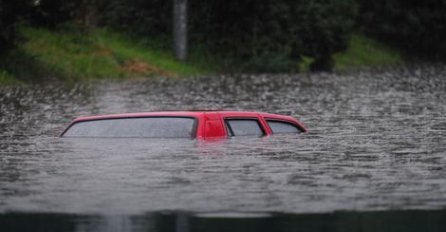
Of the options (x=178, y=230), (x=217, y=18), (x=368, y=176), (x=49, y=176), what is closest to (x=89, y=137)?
(x=49, y=176)

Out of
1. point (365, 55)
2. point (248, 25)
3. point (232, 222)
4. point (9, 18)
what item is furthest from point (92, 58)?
point (232, 222)

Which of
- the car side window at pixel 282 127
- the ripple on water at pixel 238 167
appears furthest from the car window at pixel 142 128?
the car side window at pixel 282 127

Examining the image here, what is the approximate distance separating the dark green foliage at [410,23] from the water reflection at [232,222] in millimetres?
63521

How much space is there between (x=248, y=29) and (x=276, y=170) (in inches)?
1687

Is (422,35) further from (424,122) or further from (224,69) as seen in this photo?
(424,122)

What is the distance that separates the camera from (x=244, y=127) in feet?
52.2

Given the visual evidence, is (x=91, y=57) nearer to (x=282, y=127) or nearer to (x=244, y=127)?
(x=282, y=127)

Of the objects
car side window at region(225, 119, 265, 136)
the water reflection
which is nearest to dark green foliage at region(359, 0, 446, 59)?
car side window at region(225, 119, 265, 136)

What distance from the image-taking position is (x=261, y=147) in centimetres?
1534

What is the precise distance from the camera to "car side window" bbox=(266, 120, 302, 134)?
54.6 ft

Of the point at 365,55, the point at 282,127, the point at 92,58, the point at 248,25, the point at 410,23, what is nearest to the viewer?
the point at 282,127

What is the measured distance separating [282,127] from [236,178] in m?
4.85

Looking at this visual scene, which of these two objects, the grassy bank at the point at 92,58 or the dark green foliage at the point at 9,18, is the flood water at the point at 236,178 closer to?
the dark green foliage at the point at 9,18

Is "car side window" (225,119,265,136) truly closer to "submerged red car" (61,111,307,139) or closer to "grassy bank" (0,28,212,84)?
"submerged red car" (61,111,307,139)
